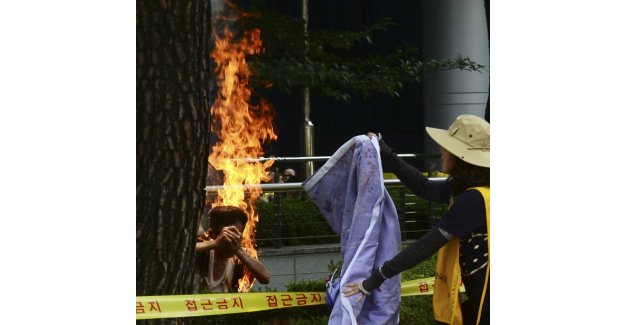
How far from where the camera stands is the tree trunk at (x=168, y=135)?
18.6 ft

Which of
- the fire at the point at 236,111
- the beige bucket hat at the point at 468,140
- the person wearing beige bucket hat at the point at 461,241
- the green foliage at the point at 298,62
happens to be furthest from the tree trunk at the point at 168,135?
the green foliage at the point at 298,62

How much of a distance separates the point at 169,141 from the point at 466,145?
1671 millimetres

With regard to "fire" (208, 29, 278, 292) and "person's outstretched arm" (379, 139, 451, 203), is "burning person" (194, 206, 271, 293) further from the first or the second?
"fire" (208, 29, 278, 292)

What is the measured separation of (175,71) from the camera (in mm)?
5691


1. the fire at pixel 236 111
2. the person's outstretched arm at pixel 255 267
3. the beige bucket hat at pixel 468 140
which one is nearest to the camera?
the beige bucket hat at pixel 468 140

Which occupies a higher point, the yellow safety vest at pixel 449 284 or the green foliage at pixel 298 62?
the green foliage at pixel 298 62

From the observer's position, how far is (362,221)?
513cm

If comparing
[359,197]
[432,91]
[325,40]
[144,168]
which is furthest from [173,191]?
Answer: [432,91]

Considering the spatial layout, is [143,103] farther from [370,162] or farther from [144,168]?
[370,162]

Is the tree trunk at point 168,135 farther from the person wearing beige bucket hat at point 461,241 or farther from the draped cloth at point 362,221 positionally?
the person wearing beige bucket hat at point 461,241

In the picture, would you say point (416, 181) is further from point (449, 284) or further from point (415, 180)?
point (449, 284)

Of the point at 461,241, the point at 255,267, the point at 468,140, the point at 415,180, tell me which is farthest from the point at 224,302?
the point at 468,140

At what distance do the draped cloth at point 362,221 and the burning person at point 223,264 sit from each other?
134cm

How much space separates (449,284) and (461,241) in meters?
0.23
